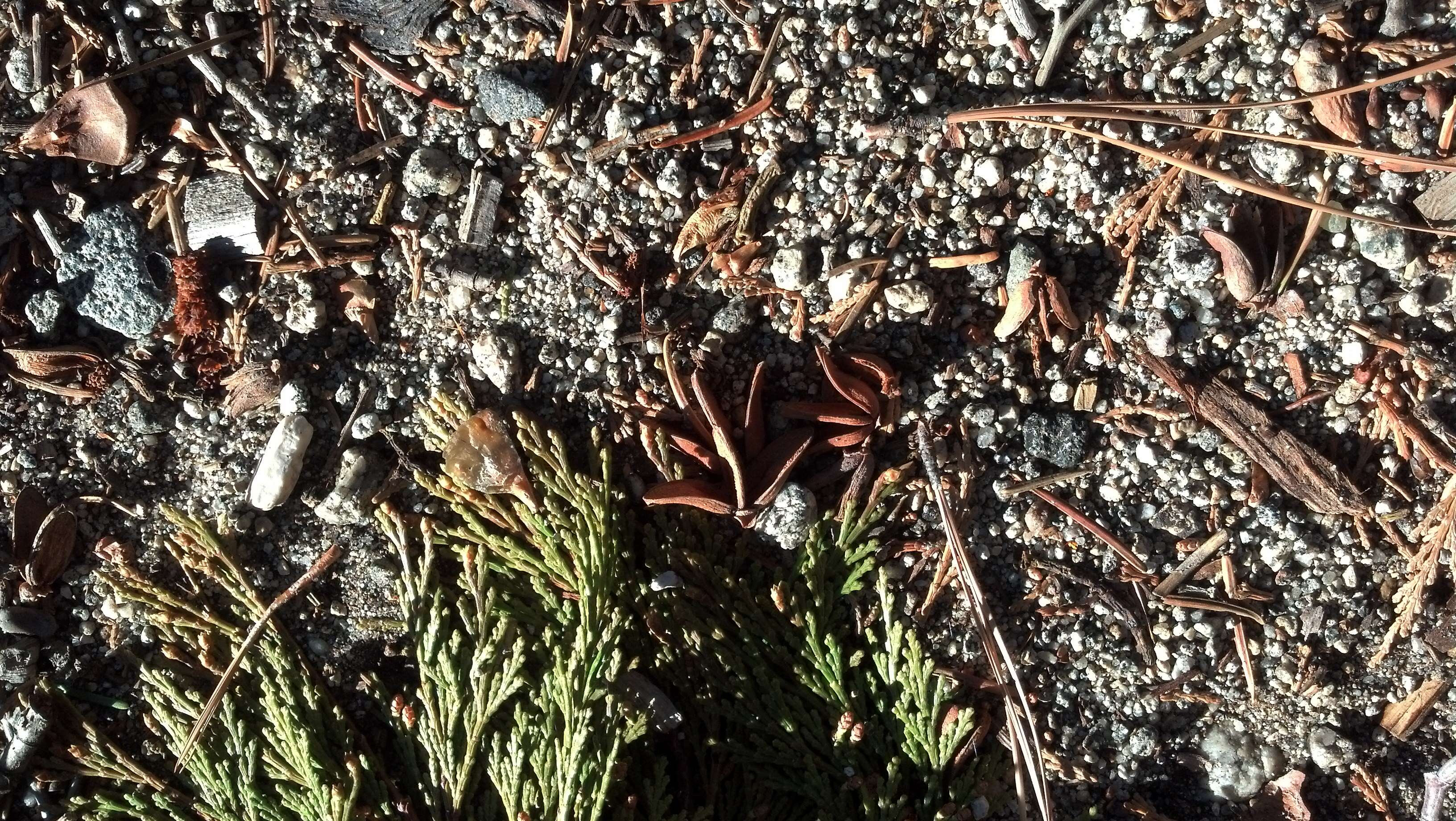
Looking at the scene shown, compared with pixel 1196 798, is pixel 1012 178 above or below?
above

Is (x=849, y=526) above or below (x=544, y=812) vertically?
above

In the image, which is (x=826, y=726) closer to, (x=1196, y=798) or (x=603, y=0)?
(x=1196, y=798)

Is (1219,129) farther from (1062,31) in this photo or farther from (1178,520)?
(1178,520)

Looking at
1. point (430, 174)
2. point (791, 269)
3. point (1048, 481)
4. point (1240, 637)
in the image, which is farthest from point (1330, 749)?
point (430, 174)

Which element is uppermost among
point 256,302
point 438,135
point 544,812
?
point 438,135

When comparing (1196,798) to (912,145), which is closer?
(912,145)

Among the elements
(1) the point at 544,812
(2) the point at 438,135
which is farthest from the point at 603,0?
(1) the point at 544,812

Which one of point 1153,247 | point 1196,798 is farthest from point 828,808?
Result: point 1153,247

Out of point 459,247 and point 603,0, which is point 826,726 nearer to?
point 459,247
